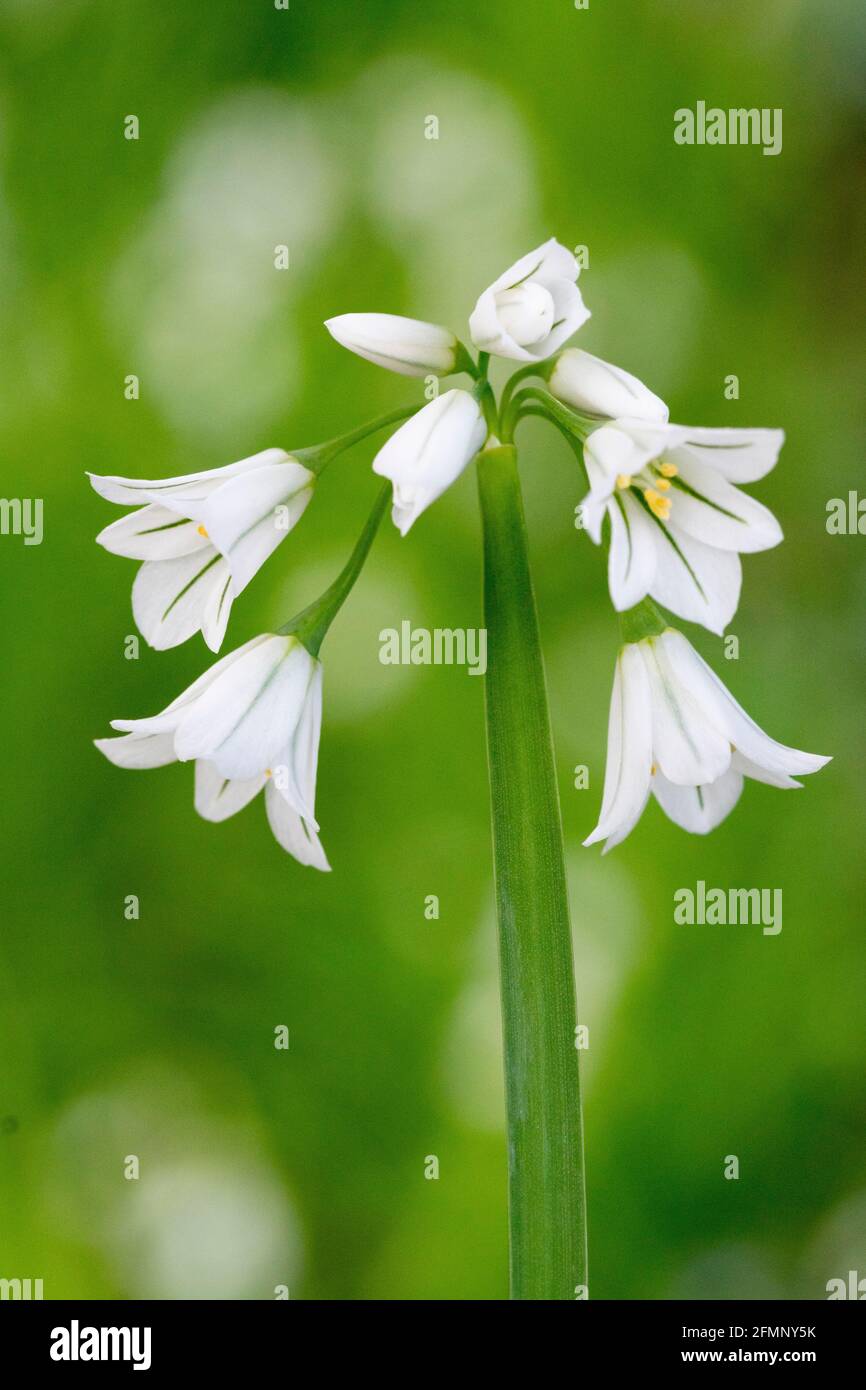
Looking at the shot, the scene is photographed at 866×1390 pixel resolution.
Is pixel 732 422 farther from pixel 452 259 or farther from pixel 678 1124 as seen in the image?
pixel 678 1124

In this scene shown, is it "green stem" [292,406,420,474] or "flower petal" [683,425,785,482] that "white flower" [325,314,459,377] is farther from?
"flower petal" [683,425,785,482]

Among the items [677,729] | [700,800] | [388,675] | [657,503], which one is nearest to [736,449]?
[657,503]

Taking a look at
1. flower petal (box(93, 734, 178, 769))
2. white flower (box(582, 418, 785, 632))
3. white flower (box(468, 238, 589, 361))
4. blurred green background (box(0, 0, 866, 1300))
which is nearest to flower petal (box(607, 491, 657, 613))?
white flower (box(582, 418, 785, 632))

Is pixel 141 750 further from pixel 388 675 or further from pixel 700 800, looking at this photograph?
pixel 388 675

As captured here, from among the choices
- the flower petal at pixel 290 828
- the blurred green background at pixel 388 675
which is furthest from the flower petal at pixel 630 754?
the blurred green background at pixel 388 675
